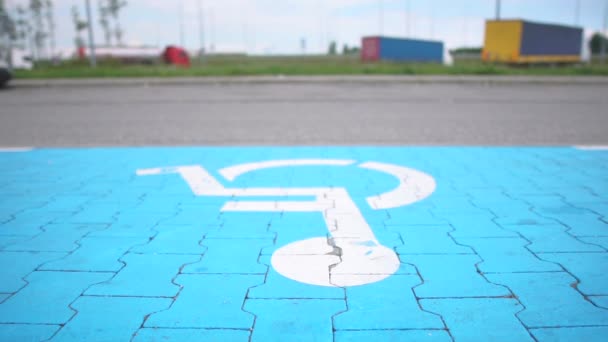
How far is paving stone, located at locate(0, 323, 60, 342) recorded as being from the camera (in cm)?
232

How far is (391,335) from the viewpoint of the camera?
2.32m

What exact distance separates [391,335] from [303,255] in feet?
3.47

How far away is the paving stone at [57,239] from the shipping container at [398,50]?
149ft

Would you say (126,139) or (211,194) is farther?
(126,139)

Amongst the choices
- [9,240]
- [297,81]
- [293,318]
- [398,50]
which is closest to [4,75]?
[297,81]

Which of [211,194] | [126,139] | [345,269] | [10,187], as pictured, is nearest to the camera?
[345,269]

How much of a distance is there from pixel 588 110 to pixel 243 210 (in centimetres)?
993

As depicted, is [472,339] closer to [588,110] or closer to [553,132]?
[553,132]

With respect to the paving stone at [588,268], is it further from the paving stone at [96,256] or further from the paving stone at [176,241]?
Result: the paving stone at [96,256]

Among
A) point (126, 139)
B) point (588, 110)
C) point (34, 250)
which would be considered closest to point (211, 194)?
point (34, 250)

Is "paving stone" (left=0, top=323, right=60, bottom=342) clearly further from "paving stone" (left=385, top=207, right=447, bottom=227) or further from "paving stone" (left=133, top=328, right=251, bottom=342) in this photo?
"paving stone" (left=385, top=207, right=447, bottom=227)

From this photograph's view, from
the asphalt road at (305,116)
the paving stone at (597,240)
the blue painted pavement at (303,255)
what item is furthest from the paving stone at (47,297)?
the asphalt road at (305,116)

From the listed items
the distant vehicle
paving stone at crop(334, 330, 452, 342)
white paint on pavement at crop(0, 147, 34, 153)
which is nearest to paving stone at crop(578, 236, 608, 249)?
paving stone at crop(334, 330, 452, 342)

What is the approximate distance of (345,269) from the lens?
303cm
